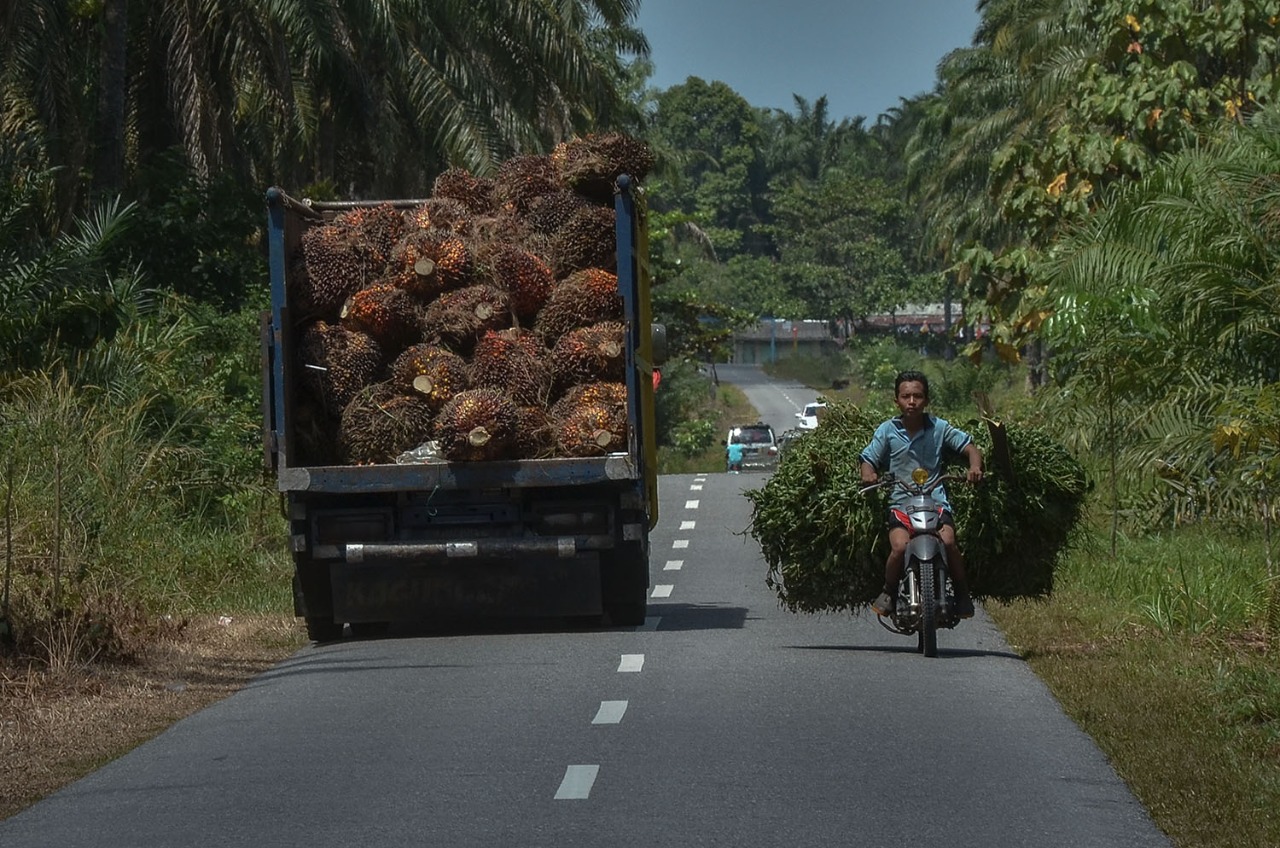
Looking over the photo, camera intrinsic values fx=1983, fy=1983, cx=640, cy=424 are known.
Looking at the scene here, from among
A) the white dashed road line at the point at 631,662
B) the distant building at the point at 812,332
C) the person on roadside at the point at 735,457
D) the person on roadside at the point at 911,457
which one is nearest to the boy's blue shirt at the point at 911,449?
the person on roadside at the point at 911,457

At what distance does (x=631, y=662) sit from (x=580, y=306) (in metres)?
3.04

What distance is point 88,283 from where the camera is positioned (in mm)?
18656

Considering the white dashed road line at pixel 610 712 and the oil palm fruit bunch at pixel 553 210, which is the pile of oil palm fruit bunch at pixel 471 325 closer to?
the oil palm fruit bunch at pixel 553 210

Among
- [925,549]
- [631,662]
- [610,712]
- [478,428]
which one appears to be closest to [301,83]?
[478,428]

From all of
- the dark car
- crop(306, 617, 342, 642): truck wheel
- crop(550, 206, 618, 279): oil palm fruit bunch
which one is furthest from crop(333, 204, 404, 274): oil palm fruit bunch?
the dark car

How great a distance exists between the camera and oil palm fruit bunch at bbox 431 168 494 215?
49.0 ft

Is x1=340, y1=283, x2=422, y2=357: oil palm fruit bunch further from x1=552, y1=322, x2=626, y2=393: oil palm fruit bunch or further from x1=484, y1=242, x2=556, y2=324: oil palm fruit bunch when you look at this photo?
x1=552, y1=322, x2=626, y2=393: oil palm fruit bunch

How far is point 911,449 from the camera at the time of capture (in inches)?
458

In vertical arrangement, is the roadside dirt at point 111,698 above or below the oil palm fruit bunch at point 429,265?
below

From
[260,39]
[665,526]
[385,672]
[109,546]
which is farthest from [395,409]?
[260,39]

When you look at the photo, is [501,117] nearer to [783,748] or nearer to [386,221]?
[386,221]

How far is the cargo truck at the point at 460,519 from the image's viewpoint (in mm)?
13062

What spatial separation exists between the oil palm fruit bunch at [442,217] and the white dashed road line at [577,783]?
6.84 meters

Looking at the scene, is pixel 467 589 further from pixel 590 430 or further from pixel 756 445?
pixel 756 445
